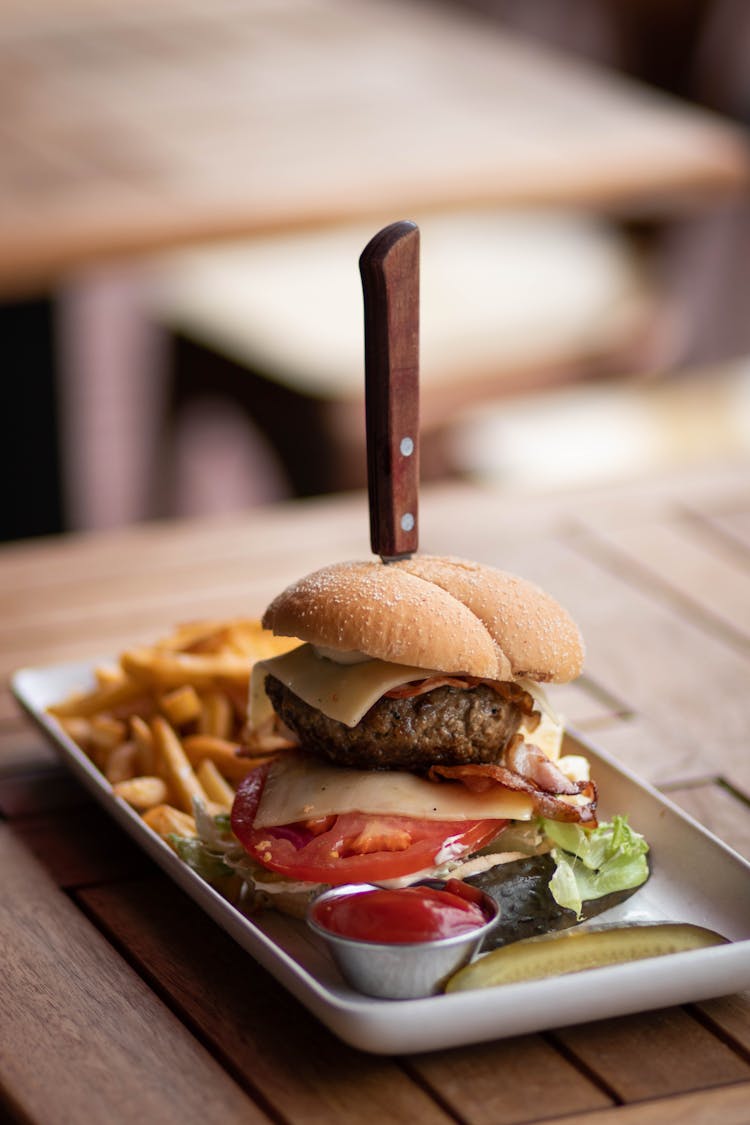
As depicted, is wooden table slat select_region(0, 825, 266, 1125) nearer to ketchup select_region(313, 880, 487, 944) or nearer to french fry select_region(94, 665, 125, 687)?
ketchup select_region(313, 880, 487, 944)

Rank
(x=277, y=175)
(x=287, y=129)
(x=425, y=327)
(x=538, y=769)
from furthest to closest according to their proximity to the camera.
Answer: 1. (x=425, y=327)
2. (x=287, y=129)
3. (x=277, y=175)
4. (x=538, y=769)

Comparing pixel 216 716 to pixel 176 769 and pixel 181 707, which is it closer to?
pixel 181 707

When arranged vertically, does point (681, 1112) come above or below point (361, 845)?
below

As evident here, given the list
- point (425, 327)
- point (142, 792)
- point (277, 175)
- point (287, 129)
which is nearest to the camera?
point (142, 792)

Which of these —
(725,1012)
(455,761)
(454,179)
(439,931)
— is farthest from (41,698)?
(454,179)

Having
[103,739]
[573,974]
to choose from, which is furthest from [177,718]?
[573,974]

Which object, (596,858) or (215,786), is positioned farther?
(215,786)

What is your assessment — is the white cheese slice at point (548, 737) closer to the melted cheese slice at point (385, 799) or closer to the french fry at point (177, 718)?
the melted cheese slice at point (385, 799)

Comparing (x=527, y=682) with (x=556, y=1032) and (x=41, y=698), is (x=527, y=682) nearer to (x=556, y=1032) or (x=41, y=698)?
(x=556, y=1032)
